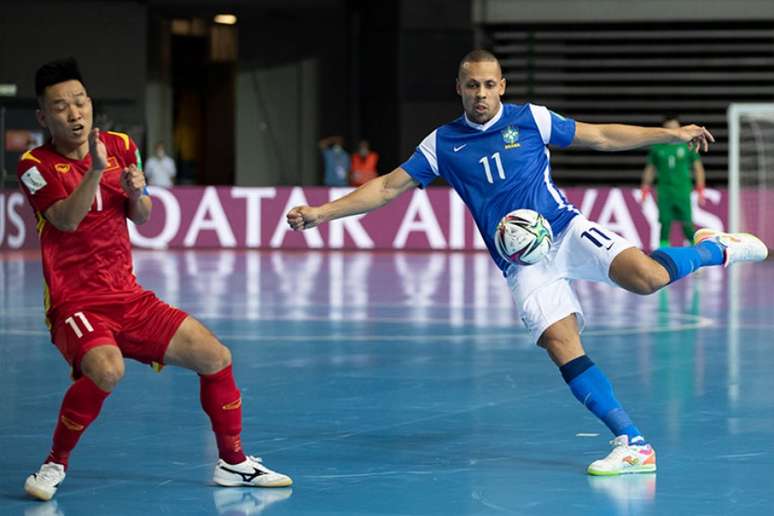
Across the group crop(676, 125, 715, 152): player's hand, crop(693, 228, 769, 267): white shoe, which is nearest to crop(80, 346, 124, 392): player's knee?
crop(676, 125, 715, 152): player's hand

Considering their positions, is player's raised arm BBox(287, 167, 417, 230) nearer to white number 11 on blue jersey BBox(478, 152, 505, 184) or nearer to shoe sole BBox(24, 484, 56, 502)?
white number 11 on blue jersey BBox(478, 152, 505, 184)

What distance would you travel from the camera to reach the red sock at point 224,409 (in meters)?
6.81

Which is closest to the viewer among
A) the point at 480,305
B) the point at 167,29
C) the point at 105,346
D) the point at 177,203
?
the point at 105,346

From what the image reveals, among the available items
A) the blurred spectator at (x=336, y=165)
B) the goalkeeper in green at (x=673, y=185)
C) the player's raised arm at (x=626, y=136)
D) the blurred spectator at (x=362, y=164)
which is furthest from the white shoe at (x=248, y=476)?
the blurred spectator at (x=336, y=165)

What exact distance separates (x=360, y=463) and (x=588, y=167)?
2651 centimetres

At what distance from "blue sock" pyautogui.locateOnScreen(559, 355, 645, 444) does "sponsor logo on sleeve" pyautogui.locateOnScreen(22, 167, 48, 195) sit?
2.63 meters

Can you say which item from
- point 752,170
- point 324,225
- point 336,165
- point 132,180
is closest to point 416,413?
point 132,180

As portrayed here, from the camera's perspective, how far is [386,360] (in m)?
11.5

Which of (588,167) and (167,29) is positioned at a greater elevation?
(167,29)

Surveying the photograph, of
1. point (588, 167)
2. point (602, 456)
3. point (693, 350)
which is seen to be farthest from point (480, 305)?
point (588, 167)

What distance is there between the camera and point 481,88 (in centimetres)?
739

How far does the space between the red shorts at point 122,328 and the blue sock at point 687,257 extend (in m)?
2.43

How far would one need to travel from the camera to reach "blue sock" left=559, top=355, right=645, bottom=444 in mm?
7227

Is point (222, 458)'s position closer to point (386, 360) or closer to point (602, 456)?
point (602, 456)
